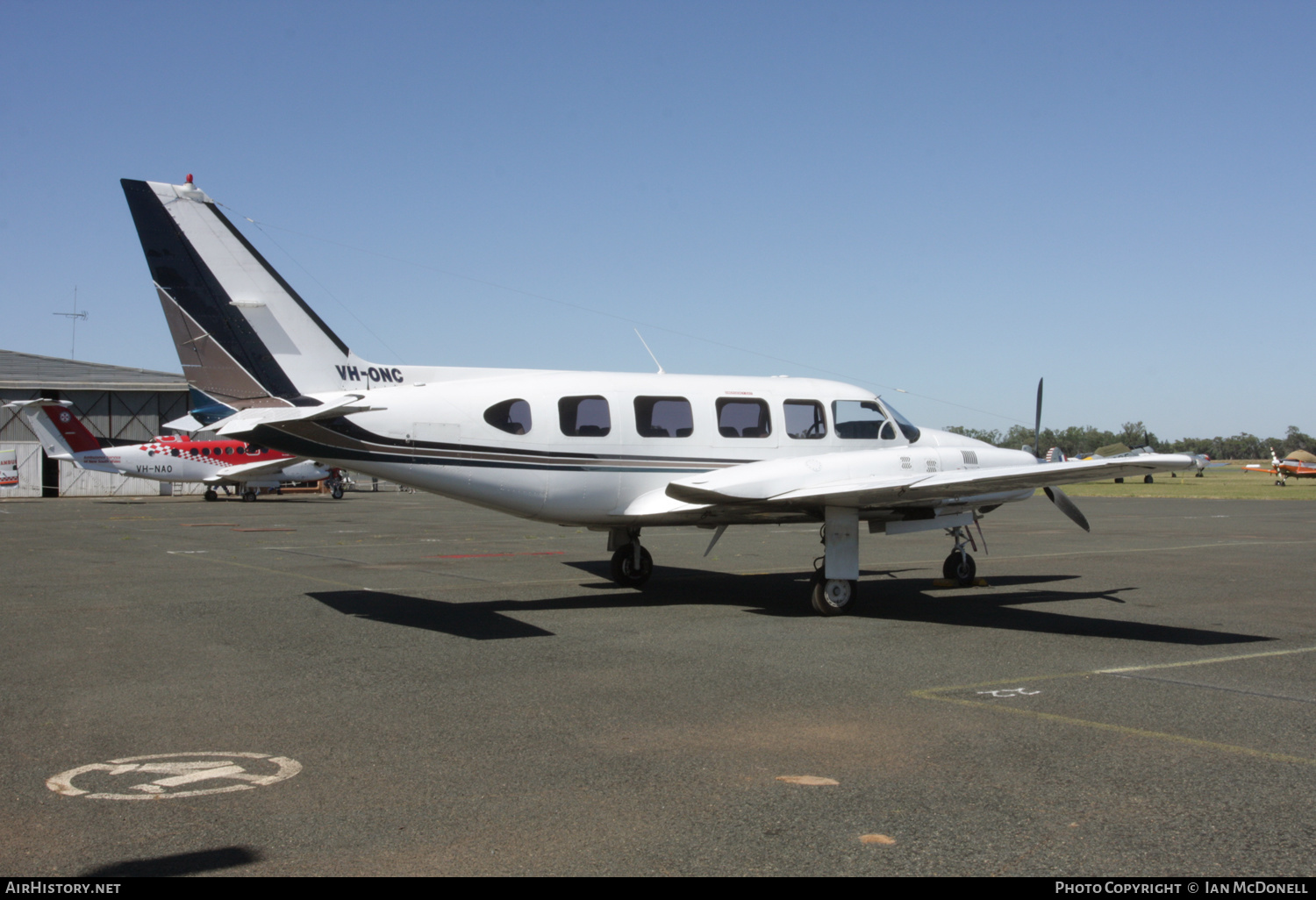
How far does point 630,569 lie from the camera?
14.8 metres

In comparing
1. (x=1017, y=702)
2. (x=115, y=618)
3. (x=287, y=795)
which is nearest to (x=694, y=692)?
(x=1017, y=702)

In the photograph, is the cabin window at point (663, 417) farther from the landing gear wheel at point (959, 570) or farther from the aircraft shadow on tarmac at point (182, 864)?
the aircraft shadow on tarmac at point (182, 864)

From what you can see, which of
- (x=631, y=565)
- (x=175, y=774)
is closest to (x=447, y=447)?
(x=631, y=565)

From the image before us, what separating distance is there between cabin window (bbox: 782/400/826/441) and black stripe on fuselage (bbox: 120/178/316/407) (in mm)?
6603

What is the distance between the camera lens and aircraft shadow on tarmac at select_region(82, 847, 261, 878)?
418cm

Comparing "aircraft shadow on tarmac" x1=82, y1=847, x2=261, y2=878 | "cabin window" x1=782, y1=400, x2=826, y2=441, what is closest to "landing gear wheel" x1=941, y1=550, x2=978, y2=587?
"cabin window" x1=782, y1=400, x2=826, y2=441

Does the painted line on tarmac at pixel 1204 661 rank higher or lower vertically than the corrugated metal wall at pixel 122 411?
lower

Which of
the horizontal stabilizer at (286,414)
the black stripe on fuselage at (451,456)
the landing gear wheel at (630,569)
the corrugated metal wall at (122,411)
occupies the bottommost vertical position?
the landing gear wheel at (630,569)

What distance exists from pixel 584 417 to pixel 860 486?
3.75 metres

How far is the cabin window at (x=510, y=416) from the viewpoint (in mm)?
12297

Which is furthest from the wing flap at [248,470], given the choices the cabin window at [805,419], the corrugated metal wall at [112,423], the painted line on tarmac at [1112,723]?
the painted line on tarmac at [1112,723]

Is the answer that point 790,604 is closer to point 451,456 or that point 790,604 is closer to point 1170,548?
point 451,456

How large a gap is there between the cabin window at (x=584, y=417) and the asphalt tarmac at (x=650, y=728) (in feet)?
7.82

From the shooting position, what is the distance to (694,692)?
7.86 metres
